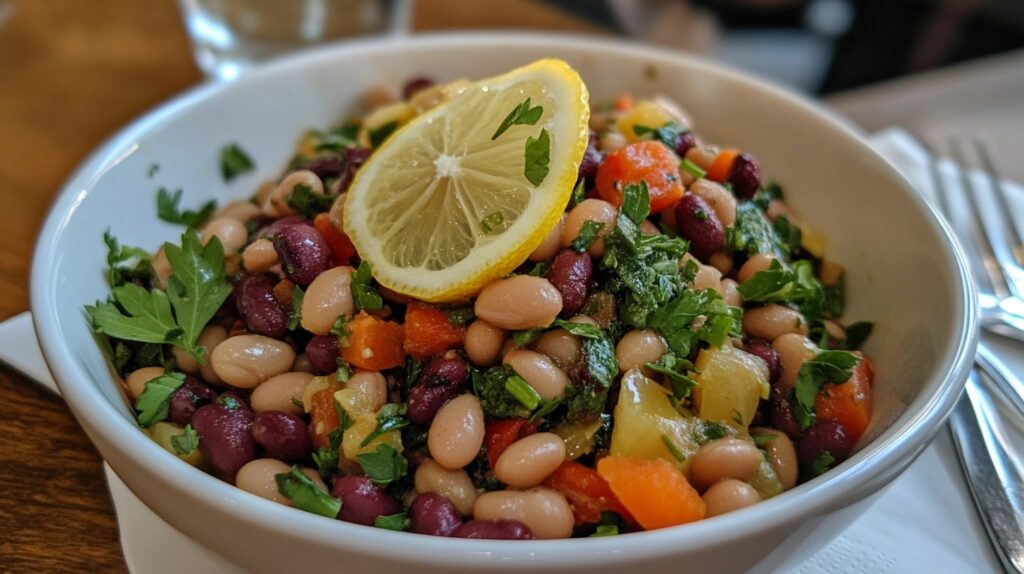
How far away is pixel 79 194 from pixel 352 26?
146 cm

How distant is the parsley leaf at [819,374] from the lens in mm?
1414

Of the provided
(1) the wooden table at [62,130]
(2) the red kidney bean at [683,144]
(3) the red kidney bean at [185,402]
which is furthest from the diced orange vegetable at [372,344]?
(2) the red kidney bean at [683,144]

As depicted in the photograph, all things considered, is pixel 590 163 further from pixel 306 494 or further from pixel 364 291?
pixel 306 494

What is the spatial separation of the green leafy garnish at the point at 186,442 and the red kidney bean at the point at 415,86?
3.53 ft

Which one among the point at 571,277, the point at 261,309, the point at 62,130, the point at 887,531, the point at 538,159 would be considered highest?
the point at 538,159

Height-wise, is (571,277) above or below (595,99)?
above

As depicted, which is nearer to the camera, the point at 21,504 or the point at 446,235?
the point at 21,504

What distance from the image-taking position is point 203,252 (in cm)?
156

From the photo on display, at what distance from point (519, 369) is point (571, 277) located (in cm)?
17

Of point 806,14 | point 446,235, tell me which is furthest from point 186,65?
point 806,14

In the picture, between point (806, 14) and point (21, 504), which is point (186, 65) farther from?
point (806, 14)

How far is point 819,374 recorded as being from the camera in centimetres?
143

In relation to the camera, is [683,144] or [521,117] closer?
[521,117]

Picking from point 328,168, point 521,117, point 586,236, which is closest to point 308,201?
point 328,168
